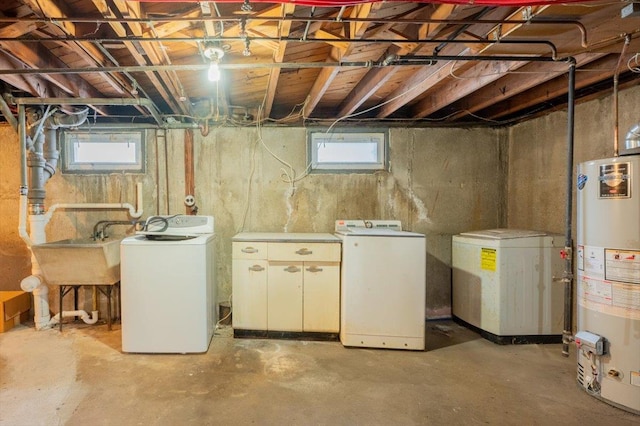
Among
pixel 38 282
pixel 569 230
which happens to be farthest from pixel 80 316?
pixel 569 230

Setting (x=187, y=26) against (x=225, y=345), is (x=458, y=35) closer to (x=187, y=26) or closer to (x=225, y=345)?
(x=187, y=26)

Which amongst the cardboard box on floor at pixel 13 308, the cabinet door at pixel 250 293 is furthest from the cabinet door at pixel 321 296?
the cardboard box on floor at pixel 13 308

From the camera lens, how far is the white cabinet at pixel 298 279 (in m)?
2.96

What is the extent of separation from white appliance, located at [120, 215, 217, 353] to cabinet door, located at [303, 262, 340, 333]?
0.87 metres

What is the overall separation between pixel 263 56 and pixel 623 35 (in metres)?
2.06

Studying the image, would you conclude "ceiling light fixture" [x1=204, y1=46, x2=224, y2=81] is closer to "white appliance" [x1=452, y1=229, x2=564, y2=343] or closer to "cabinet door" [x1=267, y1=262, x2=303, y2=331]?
"cabinet door" [x1=267, y1=262, x2=303, y2=331]

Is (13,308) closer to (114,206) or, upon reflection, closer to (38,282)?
(38,282)

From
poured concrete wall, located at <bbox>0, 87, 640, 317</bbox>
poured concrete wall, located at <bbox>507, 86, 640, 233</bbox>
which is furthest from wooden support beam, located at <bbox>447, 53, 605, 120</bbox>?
poured concrete wall, located at <bbox>507, 86, 640, 233</bbox>

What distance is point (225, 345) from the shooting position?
2865mm

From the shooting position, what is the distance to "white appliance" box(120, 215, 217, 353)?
266 centimetres

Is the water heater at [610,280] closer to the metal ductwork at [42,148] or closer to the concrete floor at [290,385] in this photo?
the concrete floor at [290,385]

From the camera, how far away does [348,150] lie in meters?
3.65

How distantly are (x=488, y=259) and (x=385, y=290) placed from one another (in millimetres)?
980

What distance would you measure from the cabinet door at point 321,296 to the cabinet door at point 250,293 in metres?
0.38
